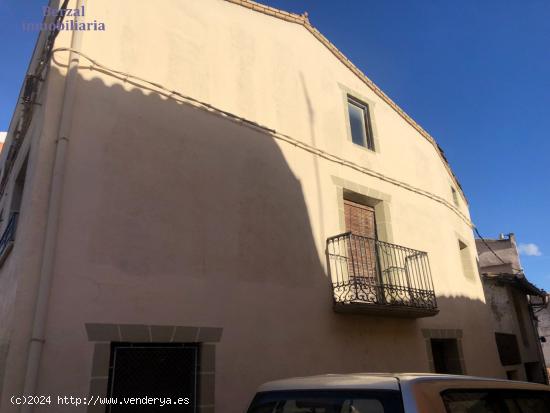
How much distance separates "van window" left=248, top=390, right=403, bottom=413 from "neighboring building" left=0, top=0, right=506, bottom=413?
2.48 meters

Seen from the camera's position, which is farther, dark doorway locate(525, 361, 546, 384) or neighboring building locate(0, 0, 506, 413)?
dark doorway locate(525, 361, 546, 384)

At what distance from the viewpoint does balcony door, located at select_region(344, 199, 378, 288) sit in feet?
23.4

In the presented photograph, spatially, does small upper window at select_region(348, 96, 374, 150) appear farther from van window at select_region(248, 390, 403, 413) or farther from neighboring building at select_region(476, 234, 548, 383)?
van window at select_region(248, 390, 403, 413)

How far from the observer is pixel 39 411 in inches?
155

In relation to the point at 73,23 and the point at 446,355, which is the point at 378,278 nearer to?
the point at 446,355

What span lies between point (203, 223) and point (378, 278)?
3531 mm

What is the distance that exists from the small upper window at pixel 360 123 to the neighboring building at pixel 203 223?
2.5 inches

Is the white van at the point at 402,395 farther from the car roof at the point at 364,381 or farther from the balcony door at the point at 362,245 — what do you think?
the balcony door at the point at 362,245

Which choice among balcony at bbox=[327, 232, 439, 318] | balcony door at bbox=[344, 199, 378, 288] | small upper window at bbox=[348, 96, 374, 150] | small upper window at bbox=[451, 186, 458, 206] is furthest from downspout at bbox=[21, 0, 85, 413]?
small upper window at bbox=[451, 186, 458, 206]

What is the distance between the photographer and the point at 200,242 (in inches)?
218

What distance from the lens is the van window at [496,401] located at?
205cm

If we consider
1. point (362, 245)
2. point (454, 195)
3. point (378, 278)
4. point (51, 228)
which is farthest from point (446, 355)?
point (51, 228)

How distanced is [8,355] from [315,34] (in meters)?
7.66

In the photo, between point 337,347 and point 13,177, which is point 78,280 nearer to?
point 13,177
